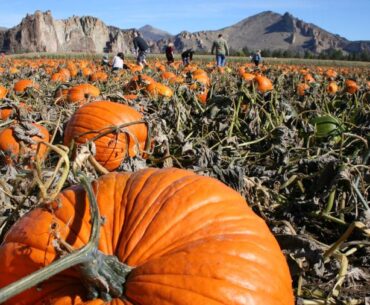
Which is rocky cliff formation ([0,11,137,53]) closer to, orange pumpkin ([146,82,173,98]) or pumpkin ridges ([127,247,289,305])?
orange pumpkin ([146,82,173,98])

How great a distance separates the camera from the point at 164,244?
5.32 feet

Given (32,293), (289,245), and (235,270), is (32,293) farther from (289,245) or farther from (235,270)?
(289,245)

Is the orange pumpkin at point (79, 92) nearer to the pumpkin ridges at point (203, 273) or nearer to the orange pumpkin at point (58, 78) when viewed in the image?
the orange pumpkin at point (58, 78)

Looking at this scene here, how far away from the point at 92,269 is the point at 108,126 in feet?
7.08

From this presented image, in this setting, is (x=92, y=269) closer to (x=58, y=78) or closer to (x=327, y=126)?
(x=327, y=126)

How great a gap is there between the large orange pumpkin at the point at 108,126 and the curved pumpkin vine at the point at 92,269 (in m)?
1.94

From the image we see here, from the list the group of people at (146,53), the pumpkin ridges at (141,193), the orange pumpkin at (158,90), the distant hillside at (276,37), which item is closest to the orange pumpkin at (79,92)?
the orange pumpkin at (158,90)

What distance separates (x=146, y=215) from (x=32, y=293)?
1.43 feet

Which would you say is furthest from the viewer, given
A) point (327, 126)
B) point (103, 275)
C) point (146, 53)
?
point (146, 53)

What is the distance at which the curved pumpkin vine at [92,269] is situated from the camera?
1.08m

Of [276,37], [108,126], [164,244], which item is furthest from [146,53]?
[276,37]

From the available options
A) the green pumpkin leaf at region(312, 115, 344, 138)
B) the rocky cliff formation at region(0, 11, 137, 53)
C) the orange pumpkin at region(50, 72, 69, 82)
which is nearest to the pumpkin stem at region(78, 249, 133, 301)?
the green pumpkin leaf at region(312, 115, 344, 138)

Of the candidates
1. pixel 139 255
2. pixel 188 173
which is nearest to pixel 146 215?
pixel 139 255

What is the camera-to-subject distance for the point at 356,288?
233 centimetres
